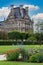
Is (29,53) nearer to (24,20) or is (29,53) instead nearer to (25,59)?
(25,59)

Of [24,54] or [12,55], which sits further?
[24,54]

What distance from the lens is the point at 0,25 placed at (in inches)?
3243

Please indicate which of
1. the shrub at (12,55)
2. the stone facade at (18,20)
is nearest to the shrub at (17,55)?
the shrub at (12,55)

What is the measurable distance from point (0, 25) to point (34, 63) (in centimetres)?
7079

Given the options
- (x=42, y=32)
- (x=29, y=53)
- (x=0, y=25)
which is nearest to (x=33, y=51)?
(x=29, y=53)

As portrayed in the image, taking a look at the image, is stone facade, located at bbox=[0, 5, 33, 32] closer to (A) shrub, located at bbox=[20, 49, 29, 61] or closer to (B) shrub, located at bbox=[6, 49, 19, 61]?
(A) shrub, located at bbox=[20, 49, 29, 61]

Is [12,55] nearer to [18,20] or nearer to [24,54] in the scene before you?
[24,54]

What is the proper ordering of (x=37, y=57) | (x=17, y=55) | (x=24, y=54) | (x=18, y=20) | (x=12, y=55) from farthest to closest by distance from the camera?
(x=18, y=20) → (x=24, y=54) → (x=17, y=55) → (x=12, y=55) → (x=37, y=57)

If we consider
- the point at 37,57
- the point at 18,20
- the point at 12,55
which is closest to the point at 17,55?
the point at 12,55

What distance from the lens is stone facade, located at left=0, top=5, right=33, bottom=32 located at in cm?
8444

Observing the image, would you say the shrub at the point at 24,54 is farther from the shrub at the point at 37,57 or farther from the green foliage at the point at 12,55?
the shrub at the point at 37,57

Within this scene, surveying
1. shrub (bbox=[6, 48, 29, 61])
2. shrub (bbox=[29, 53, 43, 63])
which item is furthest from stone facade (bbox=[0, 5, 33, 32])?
shrub (bbox=[29, 53, 43, 63])

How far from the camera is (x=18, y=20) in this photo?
87.6 meters

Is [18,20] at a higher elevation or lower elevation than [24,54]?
lower
